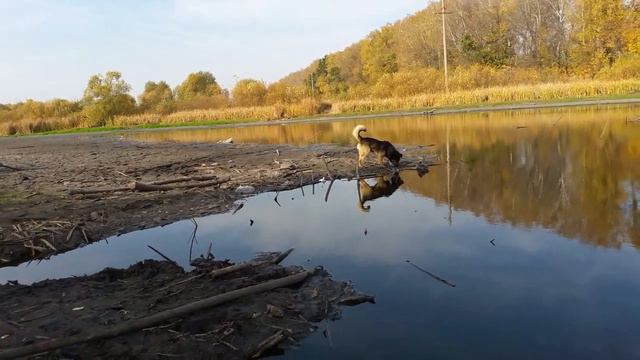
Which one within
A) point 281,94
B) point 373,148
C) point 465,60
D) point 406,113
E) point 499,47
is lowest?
point 373,148

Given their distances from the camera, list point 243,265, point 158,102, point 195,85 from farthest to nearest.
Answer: point 195,85 < point 158,102 < point 243,265

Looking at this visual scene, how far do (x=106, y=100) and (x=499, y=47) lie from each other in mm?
52840

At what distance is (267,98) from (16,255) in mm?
54390

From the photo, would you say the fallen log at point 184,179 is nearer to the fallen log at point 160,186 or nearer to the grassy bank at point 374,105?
the fallen log at point 160,186

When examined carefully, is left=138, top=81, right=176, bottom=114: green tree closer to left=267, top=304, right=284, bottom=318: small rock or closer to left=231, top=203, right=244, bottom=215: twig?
left=231, top=203, right=244, bottom=215: twig

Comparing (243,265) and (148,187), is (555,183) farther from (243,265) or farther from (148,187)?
(148,187)

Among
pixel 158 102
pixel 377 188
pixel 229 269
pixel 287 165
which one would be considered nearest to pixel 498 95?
pixel 287 165

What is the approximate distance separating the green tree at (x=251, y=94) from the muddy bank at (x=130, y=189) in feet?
137

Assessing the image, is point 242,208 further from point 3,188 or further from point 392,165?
point 3,188

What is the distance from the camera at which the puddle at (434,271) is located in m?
4.88

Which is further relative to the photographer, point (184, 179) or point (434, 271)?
point (184, 179)

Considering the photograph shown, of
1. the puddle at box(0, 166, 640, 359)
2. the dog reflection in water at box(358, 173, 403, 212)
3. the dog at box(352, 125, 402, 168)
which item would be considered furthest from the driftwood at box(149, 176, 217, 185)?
the dog at box(352, 125, 402, 168)

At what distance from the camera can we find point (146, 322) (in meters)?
4.95

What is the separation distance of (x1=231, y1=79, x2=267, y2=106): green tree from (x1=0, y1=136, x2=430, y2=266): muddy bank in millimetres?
41837
